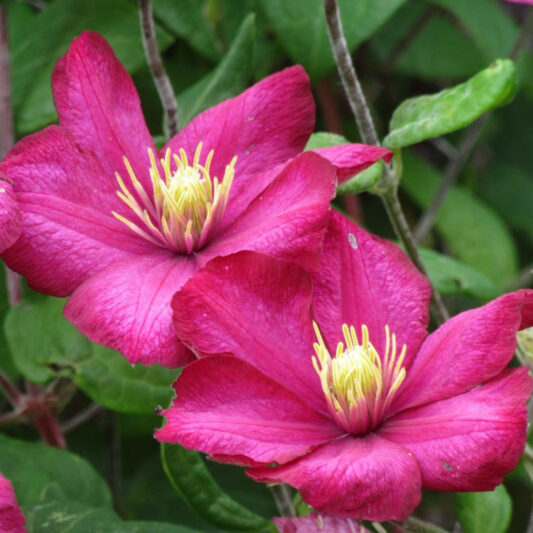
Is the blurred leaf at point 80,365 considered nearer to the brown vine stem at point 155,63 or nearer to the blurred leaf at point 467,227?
the brown vine stem at point 155,63

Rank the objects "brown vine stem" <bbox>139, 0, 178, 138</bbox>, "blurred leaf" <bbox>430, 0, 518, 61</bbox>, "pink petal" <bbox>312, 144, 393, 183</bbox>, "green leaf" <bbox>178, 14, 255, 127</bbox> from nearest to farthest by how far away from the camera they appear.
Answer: "pink petal" <bbox>312, 144, 393, 183</bbox> < "brown vine stem" <bbox>139, 0, 178, 138</bbox> < "green leaf" <bbox>178, 14, 255, 127</bbox> < "blurred leaf" <bbox>430, 0, 518, 61</bbox>

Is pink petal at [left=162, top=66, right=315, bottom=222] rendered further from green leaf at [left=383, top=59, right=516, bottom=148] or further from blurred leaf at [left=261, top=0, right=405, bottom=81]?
blurred leaf at [left=261, top=0, right=405, bottom=81]

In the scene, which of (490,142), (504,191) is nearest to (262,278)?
(504,191)

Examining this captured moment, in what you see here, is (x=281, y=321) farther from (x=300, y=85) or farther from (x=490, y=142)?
(x=490, y=142)

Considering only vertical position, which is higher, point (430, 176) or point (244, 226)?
point (244, 226)

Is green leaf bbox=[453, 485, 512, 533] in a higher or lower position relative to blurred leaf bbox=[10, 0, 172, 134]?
lower

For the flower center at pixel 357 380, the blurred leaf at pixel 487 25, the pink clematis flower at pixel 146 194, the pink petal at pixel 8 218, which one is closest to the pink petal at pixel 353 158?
the pink clematis flower at pixel 146 194

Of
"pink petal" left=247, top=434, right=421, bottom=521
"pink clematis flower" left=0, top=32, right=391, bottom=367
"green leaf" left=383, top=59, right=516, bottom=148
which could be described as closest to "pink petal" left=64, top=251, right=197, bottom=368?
"pink clematis flower" left=0, top=32, right=391, bottom=367
